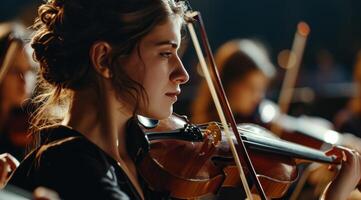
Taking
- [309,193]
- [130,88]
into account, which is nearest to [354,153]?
[130,88]

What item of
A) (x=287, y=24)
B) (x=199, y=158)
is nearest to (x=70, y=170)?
(x=199, y=158)

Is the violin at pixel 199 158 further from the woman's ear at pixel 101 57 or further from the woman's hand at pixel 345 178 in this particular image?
the woman's ear at pixel 101 57

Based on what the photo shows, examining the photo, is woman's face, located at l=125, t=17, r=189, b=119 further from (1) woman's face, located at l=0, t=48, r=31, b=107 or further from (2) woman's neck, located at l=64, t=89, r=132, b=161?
(1) woman's face, located at l=0, t=48, r=31, b=107

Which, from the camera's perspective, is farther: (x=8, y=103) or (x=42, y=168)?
(x=8, y=103)

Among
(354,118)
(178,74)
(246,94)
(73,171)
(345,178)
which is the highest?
(178,74)

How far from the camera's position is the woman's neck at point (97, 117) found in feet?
5.66

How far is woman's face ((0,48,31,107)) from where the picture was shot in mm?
3207

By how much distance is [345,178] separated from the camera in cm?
219

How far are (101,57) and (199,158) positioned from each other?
1.64 ft

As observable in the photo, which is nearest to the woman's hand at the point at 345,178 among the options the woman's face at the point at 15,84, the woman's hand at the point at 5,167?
the woman's hand at the point at 5,167

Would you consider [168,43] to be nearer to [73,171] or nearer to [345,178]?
[73,171]

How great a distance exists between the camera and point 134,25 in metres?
1.73

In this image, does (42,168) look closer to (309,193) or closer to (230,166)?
(230,166)

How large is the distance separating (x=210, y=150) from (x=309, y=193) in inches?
67.1
